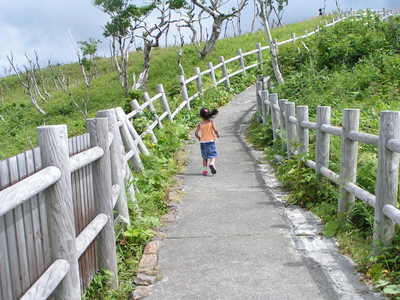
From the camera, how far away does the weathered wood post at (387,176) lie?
3.51m

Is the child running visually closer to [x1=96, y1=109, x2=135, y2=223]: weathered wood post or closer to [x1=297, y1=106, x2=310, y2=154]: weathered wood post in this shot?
[x1=297, y1=106, x2=310, y2=154]: weathered wood post

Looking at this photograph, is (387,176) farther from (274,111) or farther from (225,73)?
(225,73)

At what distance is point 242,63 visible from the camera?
17.9m

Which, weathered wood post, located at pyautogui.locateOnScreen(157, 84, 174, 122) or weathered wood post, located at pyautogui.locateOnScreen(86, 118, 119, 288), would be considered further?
weathered wood post, located at pyautogui.locateOnScreen(157, 84, 174, 122)

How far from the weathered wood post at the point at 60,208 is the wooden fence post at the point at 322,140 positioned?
3.68 m

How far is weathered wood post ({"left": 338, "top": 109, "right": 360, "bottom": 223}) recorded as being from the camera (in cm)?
432

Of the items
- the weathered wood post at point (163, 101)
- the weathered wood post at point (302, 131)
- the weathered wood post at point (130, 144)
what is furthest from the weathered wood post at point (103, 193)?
the weathered wood post at point (163, 101)

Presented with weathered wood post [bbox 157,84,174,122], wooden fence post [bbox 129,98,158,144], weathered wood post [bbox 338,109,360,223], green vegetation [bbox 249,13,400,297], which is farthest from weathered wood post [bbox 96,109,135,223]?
weathered wood post [bbox 157,84,174,122]

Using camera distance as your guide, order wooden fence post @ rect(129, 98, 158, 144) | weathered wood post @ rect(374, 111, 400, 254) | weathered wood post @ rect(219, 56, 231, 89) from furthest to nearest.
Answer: weathered wood post @ rect(219, 56, 231, 89), wooden fence post @ rect(129, 98, 158, 144), weathered wood post @ rect(374, 111, 400, 254)

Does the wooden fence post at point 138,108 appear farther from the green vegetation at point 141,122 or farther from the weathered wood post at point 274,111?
the weathered wood post at point 274,111

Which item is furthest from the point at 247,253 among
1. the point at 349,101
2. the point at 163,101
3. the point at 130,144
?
the point at 163,101

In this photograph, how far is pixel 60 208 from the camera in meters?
2.50

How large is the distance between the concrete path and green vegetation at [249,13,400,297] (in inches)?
8.6

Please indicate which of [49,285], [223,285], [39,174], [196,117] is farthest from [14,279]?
[196,117]
